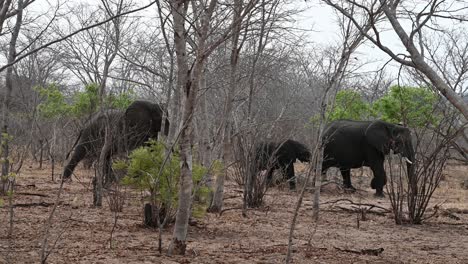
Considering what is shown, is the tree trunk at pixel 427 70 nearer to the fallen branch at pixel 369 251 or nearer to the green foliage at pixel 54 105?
the fallen branch at pixel 369 251

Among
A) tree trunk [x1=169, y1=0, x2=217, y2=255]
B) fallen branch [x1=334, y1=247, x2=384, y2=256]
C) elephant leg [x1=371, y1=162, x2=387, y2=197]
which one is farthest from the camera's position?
elephant leg [x1=371, y1=162, x2=387, y2=197]

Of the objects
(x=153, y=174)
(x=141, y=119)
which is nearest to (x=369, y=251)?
(x=153, y=174)

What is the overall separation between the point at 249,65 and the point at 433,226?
13.1 feet

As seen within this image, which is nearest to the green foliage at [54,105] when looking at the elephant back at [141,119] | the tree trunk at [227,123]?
the elephant back at [141,119]

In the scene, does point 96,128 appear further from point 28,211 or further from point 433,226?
point 433,226

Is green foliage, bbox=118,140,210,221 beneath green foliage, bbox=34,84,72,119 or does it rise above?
beneath

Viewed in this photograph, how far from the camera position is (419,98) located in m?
20.7

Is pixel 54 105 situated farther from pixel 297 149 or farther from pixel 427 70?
pixel 427 70

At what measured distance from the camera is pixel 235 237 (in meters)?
7.60

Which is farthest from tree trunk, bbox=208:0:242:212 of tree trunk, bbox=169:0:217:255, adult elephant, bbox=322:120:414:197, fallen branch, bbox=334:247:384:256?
adult elephant, bbox=322:120:414:197

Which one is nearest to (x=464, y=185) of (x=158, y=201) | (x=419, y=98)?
(x=419, y=98)

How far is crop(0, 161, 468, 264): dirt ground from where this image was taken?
238 inches

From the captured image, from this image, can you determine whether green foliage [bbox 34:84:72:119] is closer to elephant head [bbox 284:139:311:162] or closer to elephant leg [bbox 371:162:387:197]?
elephant head [bbox 284:139:311:162]

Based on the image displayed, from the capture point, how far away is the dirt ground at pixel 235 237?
604cm
